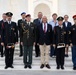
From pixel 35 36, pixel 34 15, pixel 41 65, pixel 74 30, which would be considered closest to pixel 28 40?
pixel 35 36

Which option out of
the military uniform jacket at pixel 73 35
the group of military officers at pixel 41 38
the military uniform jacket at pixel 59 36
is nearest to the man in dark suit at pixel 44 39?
the group of military officers at pixel 41 38

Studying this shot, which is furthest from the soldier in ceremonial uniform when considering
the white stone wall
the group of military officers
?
the white stone wall

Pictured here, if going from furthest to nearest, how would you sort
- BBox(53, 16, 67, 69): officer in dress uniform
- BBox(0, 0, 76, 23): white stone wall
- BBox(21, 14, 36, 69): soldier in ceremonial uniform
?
BBox(0, 0, 76, 23): white stone wall → BBox(21, 14, 36, 69): soldier in ceremonial uniform → BBox(53, 16, 67, 69): officer in dress uniform

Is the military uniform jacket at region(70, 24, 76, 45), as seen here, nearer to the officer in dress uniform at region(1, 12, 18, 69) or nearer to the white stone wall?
the officer in dress uniform at region(1, 12, 18, 69)

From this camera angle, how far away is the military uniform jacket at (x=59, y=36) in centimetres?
893

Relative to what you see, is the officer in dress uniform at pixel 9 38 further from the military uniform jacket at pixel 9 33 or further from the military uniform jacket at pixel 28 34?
the military uniform jacket at pixel 28 34

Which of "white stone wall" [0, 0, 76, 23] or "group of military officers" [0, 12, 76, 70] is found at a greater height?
"white stone wall" [0, 0, 76, 23]

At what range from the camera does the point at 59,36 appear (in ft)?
29.3

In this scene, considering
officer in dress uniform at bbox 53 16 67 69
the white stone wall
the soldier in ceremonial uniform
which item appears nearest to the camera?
officer in dress uniform at bbox 53 16 67 69

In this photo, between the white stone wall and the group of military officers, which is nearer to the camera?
the group of military officers

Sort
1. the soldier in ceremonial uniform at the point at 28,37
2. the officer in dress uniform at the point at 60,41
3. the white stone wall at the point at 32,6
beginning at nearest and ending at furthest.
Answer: the officer in dress uniform at the point at 60,41 < the soldier in ceremonial uniform at the point at 28,37 < the white stone wall at the point at 32,6

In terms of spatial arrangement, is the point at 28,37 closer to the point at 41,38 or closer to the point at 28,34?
the point at 28,34

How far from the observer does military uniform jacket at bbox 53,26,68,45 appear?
8930 mm

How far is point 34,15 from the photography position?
49.7 feet
